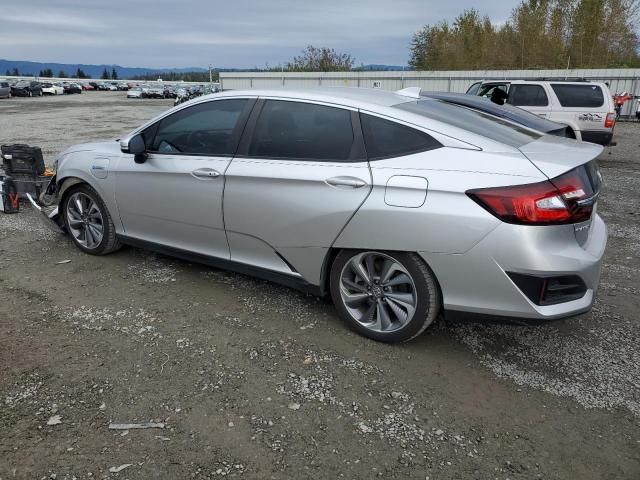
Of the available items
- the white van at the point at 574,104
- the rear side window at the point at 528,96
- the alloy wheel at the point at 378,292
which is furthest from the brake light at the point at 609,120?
the alloy wheel at the point at 378,292

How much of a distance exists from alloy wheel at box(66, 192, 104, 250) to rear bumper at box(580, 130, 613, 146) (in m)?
10.9

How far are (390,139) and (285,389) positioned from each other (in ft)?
5.41

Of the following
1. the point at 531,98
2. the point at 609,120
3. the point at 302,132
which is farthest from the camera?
the point at 531,98

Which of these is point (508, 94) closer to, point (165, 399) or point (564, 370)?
point (564, 370)

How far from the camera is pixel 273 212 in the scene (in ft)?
11.8

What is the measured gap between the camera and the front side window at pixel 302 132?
3.43m

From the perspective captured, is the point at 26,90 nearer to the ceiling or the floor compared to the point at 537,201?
nearer to the ceiling

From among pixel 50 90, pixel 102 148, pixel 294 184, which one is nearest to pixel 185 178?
pixel 294 184

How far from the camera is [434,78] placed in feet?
101

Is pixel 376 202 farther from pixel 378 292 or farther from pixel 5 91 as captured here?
pixel 5 91

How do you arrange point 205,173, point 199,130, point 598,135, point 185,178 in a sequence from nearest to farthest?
point 205,173, point 185,178, point 199,130, point 598,135

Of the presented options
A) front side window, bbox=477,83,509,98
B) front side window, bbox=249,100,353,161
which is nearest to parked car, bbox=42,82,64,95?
front side window, bbox=477,83,509,98

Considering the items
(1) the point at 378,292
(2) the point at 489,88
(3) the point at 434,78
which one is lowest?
(1) the point at 378,292

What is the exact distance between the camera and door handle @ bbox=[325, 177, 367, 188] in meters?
3.22
